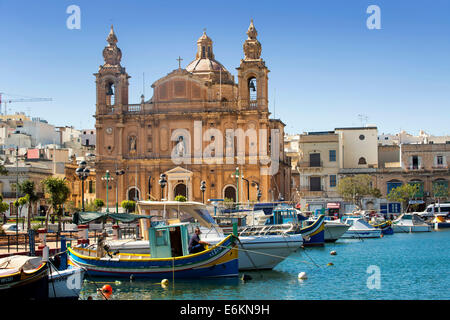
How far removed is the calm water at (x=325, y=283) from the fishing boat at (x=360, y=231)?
1390 centimetres

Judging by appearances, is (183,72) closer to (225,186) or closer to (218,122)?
(218,122)

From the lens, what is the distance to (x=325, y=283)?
26.6 meters

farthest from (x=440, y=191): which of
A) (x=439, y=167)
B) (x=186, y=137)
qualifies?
(x=186, y=137)

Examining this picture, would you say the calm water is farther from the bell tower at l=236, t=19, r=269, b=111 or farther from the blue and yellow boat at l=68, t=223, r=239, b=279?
the bell tower at l=236, t=19, r=269, b=111

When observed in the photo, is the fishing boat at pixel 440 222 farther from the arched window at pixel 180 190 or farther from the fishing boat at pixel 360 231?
the arched window at pixel 180 190

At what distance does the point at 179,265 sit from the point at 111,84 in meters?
50.4

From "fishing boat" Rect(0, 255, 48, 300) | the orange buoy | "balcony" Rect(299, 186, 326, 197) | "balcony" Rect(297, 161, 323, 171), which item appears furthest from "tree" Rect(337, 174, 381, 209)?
"fishing boat" Rect(0, 255, 48, 300)

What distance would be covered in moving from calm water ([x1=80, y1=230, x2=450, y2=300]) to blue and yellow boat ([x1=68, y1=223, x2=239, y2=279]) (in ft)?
1.19

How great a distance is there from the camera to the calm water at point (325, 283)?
78.9 feet

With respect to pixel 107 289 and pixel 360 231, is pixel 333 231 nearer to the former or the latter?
pixel 360 231

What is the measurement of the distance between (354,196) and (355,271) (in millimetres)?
39106

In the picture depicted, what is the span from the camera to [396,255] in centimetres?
3825

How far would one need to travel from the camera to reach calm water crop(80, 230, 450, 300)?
947 inches
